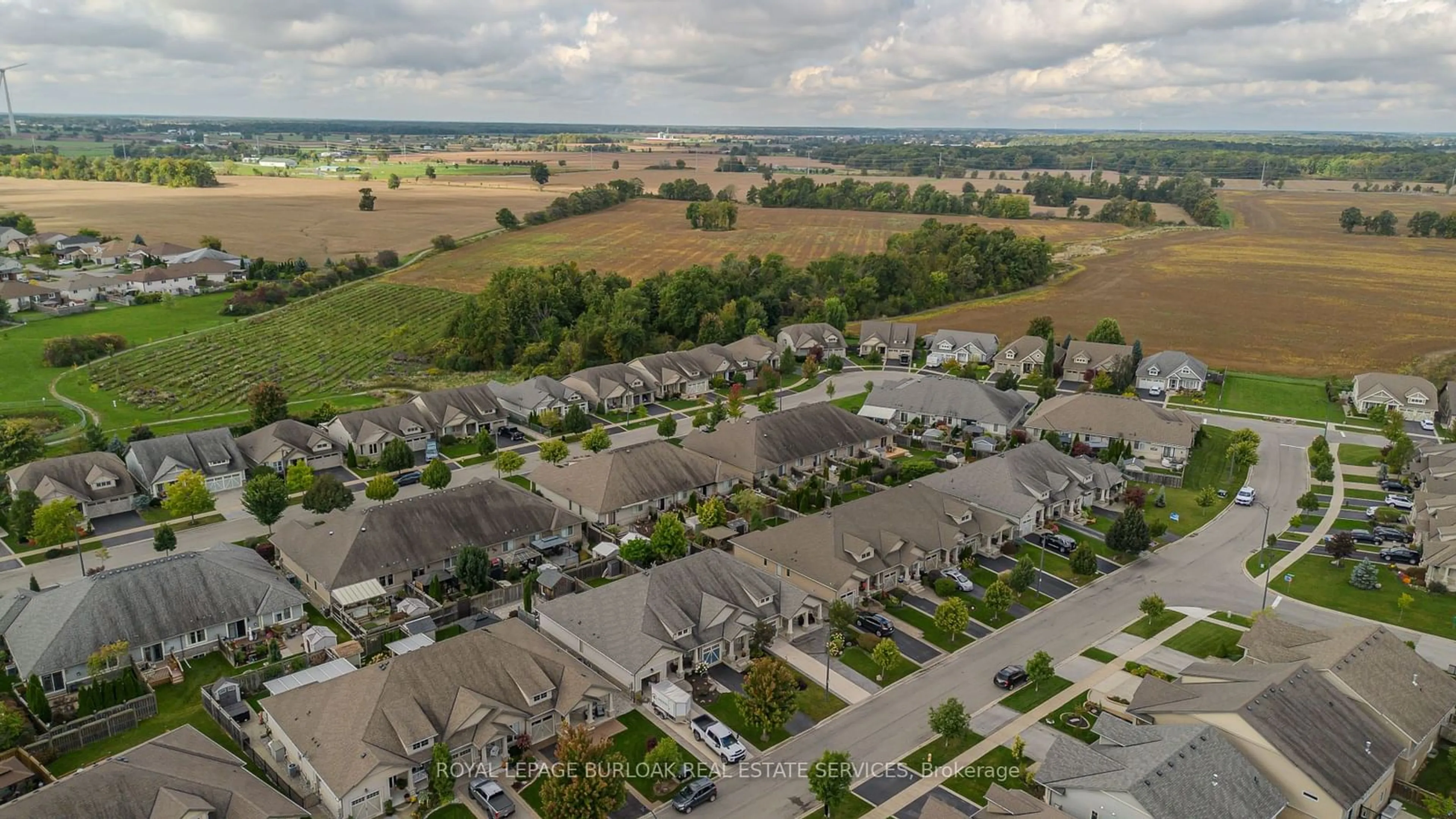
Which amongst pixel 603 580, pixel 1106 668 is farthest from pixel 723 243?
pixel 1106 668

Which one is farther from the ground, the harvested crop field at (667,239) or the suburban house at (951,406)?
the harvested crop field at (667,239)

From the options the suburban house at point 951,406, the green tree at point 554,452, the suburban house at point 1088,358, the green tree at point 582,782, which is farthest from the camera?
the suburban house at point 1088,358

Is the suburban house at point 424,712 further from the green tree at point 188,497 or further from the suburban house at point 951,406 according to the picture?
the suburban house at point 951,406

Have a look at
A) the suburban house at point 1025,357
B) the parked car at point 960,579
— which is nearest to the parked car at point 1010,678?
the parked car at point 960,579

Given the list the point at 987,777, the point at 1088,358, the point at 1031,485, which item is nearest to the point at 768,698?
the point at 987,777

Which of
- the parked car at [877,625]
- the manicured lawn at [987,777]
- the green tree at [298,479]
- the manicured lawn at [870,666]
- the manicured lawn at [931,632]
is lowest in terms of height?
the manicured lawn at [931,632]

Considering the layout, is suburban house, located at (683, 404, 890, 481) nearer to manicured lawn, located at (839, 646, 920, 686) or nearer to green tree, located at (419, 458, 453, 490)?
green tree, located at (419, 458, 453, 490)

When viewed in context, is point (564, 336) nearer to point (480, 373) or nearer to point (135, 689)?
point (480, 373)
